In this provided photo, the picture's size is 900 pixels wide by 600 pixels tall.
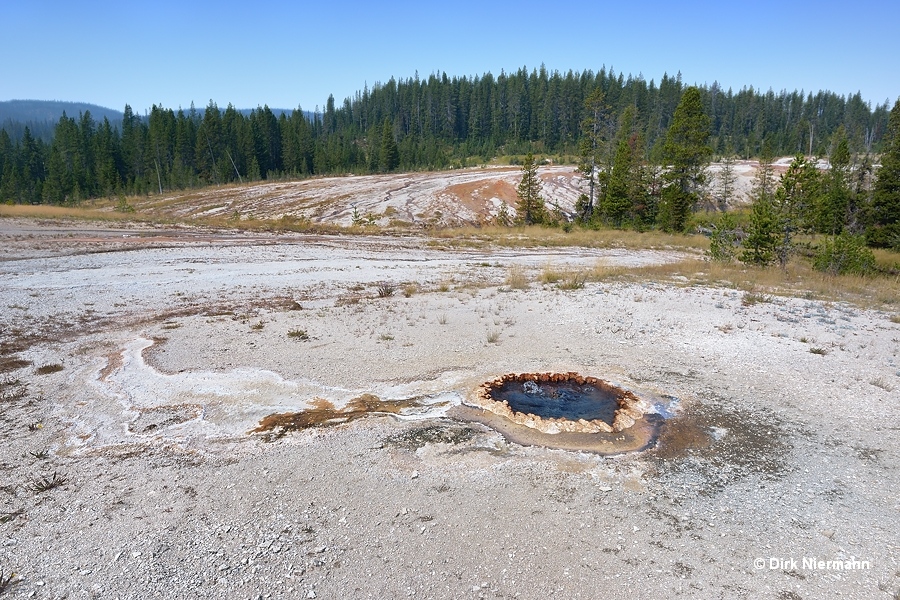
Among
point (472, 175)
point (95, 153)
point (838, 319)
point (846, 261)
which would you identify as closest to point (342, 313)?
point (838, 319)

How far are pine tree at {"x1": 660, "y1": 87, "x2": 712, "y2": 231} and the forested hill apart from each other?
6.33 meters

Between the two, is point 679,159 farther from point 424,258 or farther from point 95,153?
point 95,153

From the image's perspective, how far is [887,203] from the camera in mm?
36312

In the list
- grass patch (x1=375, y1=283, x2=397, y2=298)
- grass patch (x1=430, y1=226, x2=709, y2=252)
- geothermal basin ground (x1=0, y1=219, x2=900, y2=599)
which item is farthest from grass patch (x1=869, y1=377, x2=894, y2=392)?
grass patch (x1=430, y1=226, x2=709, y2=252)

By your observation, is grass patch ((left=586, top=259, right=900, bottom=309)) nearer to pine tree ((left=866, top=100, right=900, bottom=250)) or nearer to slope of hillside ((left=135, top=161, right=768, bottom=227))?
pine tree ((left=866, top=100, right=900, bottom=250))

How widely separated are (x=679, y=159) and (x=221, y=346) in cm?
3675

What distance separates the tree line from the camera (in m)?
56.3

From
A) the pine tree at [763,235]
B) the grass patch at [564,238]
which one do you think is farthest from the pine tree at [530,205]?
the pine tree at [763,235]

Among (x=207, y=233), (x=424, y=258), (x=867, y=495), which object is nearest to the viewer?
(x=867, y=495)

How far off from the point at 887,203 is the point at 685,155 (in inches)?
589

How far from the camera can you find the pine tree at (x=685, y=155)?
3700 cm

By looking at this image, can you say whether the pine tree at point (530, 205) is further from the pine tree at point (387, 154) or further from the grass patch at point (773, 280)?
the pine tree at point (387, 154)

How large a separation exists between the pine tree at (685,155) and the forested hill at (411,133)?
20.8 feet

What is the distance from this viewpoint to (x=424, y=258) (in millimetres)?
25375
